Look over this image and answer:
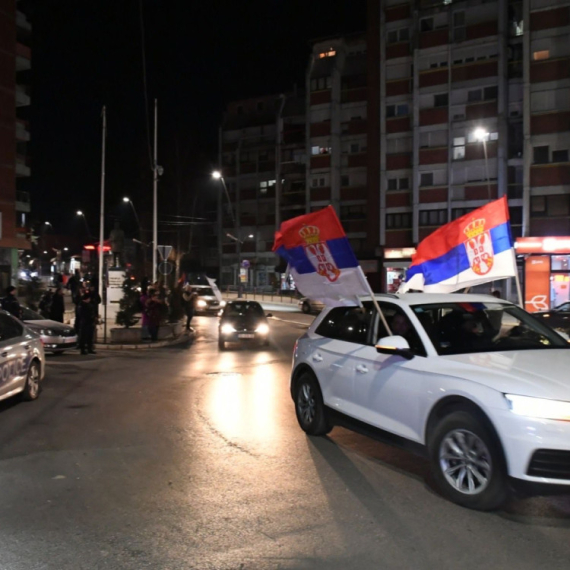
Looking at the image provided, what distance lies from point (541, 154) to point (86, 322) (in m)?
29.9

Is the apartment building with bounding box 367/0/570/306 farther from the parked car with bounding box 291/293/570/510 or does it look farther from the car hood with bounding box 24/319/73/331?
the parked car with bounding box 291/293/570/510

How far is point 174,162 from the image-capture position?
4475 cm

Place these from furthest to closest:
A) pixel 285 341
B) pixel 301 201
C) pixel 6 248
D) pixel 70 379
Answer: pixel 301 201, pixel 6 248, pixel 285 341, pixel 70 379

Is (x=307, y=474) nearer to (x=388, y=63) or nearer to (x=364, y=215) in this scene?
(x=388, y=63)

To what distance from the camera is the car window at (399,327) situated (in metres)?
5.72

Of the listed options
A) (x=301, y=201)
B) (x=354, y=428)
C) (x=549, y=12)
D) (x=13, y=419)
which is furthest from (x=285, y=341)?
(x=301, y=201)

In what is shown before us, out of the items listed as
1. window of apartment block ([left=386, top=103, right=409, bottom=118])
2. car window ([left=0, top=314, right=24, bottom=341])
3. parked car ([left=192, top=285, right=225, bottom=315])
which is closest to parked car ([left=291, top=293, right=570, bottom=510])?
car window ([left=0, top=314, right=24, bottom=341])

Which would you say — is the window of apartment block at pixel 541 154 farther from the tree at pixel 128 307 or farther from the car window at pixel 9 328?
the car window at pixel 9 328

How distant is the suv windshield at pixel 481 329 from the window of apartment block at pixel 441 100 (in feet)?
123

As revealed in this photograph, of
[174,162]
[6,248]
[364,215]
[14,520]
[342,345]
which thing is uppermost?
[174,162]

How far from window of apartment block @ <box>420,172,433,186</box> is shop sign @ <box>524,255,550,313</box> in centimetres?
979

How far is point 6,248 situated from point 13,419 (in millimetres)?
32708

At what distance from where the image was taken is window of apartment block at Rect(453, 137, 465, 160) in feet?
133

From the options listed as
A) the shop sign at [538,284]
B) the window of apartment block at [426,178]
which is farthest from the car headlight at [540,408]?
the window of apartment block at [426,178]
